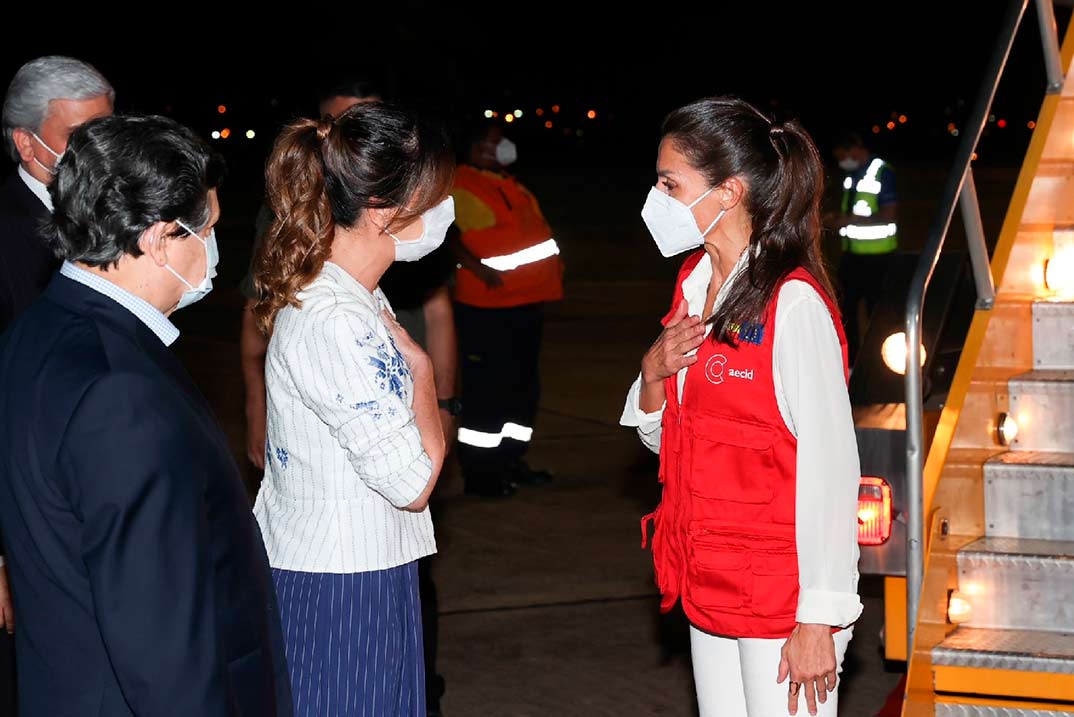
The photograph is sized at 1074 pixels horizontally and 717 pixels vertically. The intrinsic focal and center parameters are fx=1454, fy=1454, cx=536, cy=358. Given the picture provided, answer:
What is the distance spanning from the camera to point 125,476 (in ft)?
6.90

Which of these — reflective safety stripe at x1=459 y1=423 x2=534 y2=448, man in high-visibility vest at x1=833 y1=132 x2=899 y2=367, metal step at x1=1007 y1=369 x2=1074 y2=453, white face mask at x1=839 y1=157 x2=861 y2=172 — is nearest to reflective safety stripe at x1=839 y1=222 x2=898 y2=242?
man in high-visibility vest at x1=833 y1=132 x2=899 y2=367

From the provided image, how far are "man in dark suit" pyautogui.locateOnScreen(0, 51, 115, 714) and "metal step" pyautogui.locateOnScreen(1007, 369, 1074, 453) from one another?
292cm

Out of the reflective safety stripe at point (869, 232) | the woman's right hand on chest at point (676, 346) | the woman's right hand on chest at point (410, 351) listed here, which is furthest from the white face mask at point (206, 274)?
the reflective safety stripe at point (869, 232)

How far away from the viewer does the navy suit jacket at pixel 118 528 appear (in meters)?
2.11

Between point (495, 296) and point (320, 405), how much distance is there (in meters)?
A: 4.87

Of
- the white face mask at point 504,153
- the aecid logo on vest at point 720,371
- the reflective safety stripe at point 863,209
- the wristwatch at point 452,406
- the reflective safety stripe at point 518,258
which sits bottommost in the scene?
the reflective safety stripe at point 863,209

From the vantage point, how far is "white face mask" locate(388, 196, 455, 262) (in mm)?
3125

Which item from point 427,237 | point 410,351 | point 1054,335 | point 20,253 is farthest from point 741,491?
point 1054,335

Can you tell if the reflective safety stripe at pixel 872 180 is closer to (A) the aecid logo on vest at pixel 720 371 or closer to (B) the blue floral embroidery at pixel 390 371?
Answer: (A) the aecid logo on vest at pixel 720 371

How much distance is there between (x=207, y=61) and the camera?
64.2 m

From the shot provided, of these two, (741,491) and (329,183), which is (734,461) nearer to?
(741,491)

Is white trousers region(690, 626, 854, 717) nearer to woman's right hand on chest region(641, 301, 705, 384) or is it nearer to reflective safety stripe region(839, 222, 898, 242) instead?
woman's right hand on chest region(641, 301, 705, 384)

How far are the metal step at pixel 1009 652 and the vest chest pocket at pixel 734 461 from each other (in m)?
1.26

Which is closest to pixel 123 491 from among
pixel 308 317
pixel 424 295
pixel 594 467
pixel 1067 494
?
pixel 308 317
